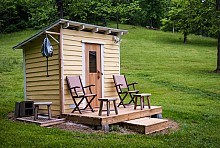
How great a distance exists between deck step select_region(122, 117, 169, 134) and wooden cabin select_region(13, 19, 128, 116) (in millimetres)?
1792

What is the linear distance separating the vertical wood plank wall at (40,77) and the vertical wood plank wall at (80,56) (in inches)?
10.5

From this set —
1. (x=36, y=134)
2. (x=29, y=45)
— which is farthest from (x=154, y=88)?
(x=36, y=134)

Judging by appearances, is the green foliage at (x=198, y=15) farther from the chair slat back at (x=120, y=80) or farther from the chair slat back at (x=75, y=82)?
the chair slat back at (x=75, y=82)

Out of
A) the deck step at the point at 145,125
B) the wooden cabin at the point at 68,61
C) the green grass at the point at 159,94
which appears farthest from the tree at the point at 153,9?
the deck step at the point at 145,125

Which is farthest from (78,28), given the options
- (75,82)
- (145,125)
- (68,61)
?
(145,125)

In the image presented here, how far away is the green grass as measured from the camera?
5402mm

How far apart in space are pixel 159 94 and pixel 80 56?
5845mm

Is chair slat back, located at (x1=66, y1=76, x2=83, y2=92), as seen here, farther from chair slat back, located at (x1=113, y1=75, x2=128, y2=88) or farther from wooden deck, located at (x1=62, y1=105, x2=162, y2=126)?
chair slat back, located at (x1=113, y1=75, x2=128, y2=88)

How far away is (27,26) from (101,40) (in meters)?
32.0

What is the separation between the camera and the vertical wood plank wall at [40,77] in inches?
303

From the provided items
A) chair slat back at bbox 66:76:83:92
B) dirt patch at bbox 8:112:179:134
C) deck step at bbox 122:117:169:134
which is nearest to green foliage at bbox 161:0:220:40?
deck step at bbox 122:117:169:134

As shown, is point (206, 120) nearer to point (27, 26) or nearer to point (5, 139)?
point (5, 139)

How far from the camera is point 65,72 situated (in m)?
7.59

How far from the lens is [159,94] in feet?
41.9
